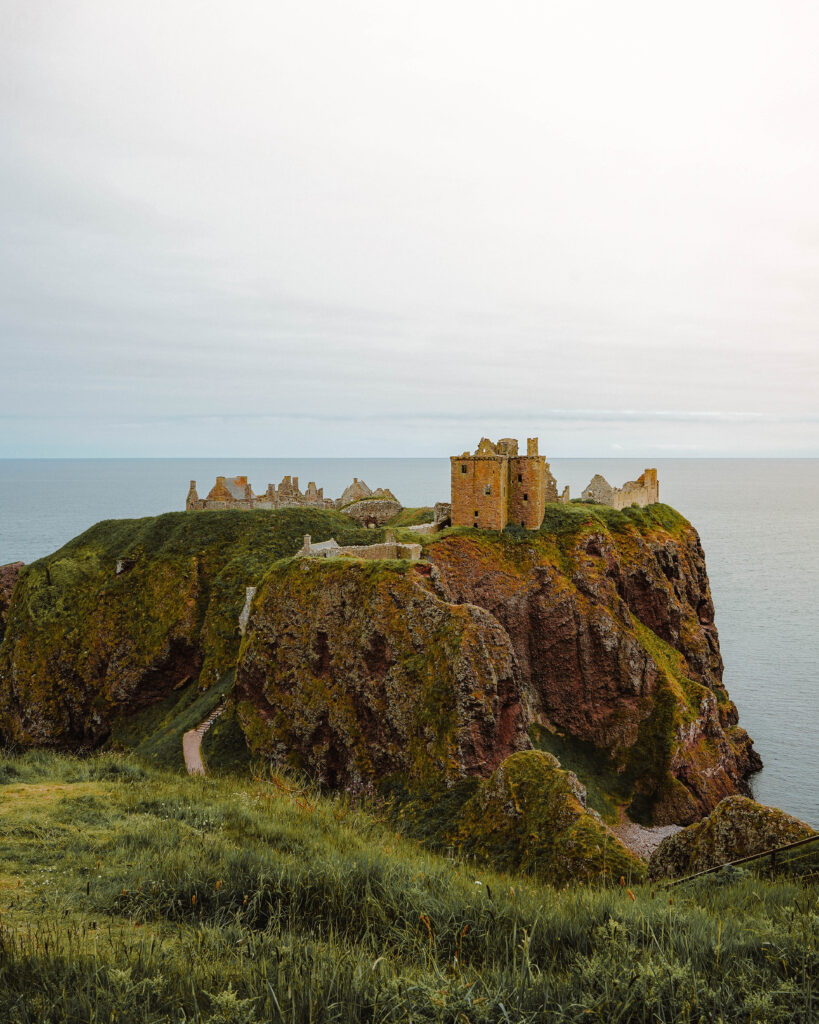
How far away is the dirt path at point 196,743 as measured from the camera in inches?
1530

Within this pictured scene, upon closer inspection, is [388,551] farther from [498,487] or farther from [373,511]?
[373,511]

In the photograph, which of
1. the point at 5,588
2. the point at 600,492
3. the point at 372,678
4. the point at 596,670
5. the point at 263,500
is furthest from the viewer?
the point at 263,500

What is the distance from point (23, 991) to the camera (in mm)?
6562

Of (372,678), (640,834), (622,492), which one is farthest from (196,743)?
(622,492)

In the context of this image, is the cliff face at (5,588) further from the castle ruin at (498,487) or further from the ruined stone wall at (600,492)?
the ruined stone wall at (600,492)

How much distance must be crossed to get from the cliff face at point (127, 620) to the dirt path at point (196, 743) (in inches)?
255

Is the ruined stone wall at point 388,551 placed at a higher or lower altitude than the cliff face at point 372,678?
higher

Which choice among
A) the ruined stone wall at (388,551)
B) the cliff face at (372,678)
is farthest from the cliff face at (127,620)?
the ruined stone wall at (388,551)

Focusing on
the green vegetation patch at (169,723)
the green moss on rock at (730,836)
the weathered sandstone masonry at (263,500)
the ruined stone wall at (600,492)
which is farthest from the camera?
the weathered sandstone masonry at (263,500)

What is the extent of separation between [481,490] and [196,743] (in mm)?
30013

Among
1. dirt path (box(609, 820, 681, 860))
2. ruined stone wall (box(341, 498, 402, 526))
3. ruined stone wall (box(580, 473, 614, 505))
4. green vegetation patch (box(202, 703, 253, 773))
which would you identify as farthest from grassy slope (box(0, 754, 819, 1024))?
ruined stone wall (box(341, 498, 402, 526))

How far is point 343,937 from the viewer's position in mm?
8734

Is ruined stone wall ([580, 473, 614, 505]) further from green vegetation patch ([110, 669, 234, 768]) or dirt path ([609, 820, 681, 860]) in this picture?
green vegetation patch ([110, 669, 234, 768])

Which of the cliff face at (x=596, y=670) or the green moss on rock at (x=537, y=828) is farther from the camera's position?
the cliff face at (x=596, y=670)
